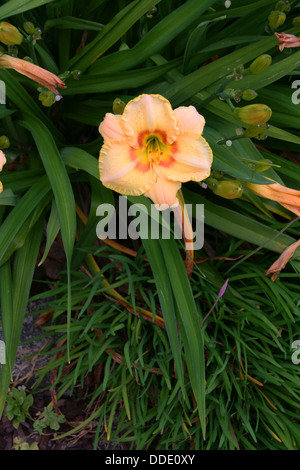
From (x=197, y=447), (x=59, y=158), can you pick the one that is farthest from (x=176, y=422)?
(x=59, y=158)

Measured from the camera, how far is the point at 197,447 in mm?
1224

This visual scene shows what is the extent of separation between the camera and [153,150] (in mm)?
828

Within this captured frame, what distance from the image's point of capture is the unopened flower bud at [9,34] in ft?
2.74

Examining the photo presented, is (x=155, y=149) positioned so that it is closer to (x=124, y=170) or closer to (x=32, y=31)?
(x=124, y=170)

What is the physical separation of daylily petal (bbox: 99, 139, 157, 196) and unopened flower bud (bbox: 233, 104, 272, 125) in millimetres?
193

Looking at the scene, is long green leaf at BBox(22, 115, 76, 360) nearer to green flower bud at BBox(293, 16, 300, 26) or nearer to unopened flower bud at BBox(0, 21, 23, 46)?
unopened flower bud at BBox(0, 21, 23, 46)

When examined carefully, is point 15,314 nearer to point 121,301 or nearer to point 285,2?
point 121,301

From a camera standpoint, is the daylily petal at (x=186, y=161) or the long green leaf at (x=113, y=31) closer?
the daylily petal at (x=186, y=161)

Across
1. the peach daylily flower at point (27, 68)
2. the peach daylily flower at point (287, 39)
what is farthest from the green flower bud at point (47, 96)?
the peach daylily flower at point (287, 39)

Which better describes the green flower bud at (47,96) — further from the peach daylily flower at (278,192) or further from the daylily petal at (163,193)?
the peach daylily flower at (278,192)

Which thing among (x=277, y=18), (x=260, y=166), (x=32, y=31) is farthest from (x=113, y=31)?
(x=260, y=166)

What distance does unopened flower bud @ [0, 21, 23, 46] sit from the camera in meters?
0.83

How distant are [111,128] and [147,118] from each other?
6 cm

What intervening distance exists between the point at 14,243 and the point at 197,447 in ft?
2.40
